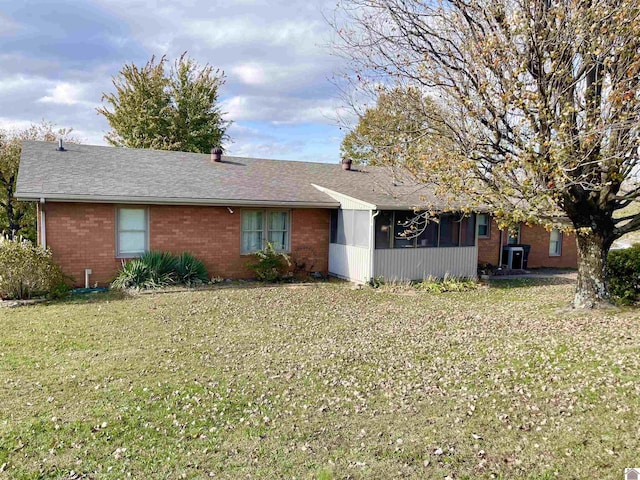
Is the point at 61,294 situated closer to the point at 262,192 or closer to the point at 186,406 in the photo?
the point at 262,192

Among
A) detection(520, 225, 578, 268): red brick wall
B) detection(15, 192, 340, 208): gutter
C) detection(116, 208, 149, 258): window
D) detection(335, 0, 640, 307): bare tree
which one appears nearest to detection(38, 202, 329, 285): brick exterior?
detection(116, 208, 149, 258): window

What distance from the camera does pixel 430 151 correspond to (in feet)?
28.2

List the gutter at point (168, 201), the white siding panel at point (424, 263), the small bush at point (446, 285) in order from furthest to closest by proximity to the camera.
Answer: the white siding panel at point (424, 263) < the small bush at point (446, 285) < the gutter at point (168, 201)

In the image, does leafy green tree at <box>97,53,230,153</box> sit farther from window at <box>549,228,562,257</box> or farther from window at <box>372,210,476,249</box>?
window at <box>549,228,562,257</box>

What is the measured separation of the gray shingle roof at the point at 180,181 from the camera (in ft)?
36.0

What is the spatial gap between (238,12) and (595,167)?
7472mm

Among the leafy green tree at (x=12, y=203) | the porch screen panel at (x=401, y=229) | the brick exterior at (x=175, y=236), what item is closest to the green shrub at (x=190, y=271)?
the brick exterior at (x=175, y=236)

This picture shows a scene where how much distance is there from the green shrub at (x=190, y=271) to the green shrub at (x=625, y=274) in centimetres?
1008

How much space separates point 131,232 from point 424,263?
334 inches

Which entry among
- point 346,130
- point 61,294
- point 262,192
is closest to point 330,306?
point 346,130

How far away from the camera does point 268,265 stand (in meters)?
12.8

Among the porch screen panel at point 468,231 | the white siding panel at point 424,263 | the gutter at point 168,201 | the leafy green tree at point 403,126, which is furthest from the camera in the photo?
the porch screen panel at point 468,231

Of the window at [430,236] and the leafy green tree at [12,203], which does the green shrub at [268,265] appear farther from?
the leafy green tree at [12,203]

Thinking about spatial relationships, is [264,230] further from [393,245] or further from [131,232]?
[393,245]
